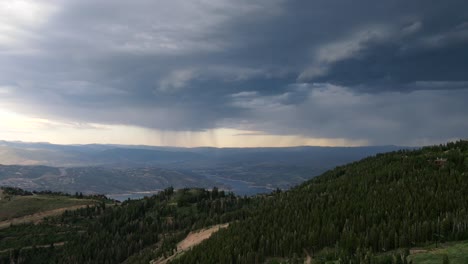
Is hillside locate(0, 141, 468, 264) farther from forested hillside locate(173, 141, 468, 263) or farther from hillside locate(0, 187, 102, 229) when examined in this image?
hillside locate(0, 187, 102, 229)

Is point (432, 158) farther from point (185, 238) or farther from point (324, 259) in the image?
point (185, 238)

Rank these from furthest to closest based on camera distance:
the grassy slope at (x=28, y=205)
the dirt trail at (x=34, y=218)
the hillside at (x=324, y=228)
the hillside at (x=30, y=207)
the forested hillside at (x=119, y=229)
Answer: the grassy slope at (x=28, y=205), the hillside at (x=30, y=207), the dirt trail at (x=34, y=218), the forested hillside at (x=119, y=229), the hillside at (x=324, y=228)

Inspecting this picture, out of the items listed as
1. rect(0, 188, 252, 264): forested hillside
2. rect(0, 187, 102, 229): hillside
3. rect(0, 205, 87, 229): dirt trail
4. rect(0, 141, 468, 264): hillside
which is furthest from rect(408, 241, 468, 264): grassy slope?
rect(0, 187, 102, 229): hillside

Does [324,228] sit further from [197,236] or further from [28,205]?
[28,205]

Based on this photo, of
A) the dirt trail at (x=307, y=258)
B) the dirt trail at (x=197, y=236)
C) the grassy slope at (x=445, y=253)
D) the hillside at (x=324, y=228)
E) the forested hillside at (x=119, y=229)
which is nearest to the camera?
the grassy slope at (x=445, y=253)

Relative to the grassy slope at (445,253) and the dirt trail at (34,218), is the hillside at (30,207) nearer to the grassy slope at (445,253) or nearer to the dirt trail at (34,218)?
the dirt trail at (34,218)

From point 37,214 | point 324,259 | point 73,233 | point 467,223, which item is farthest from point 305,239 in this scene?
point 37,214

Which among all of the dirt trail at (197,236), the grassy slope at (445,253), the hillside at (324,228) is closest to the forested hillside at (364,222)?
the hillside at (324,228)

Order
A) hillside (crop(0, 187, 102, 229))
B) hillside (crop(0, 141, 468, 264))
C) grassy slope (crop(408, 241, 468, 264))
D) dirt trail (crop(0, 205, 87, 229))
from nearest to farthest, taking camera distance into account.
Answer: grassy slope (crop(408, 241, 468, 264)) < hillside (crop(0, 141, 468, 264)) < dirt trail (crop(0, 205, 87, 229)) < hillside (crop(0, 187, 102, 229))
